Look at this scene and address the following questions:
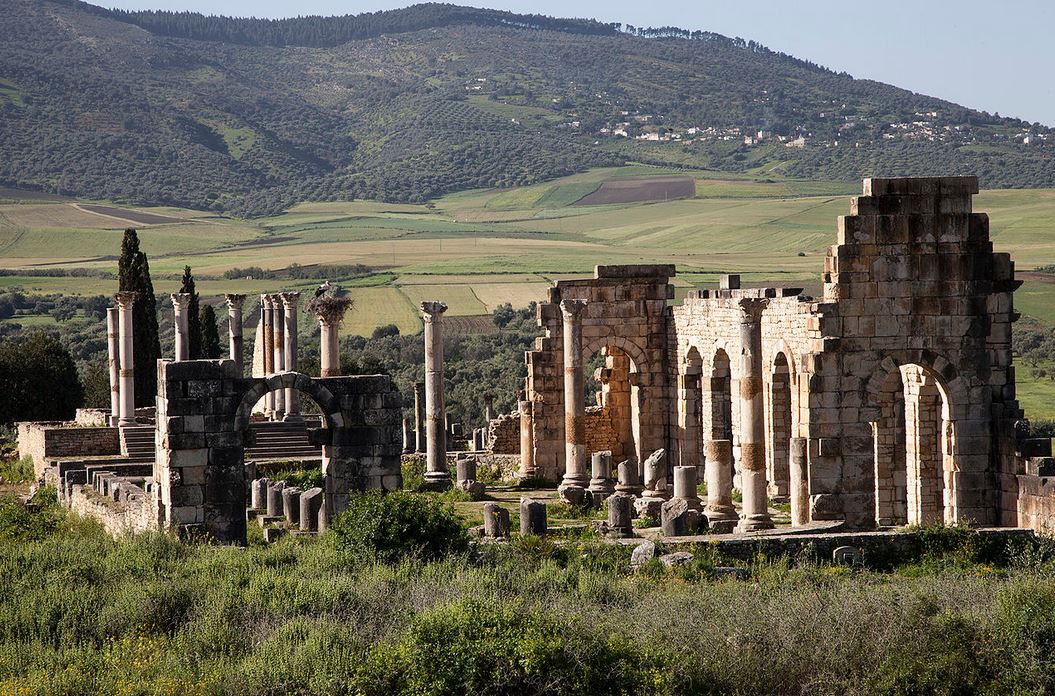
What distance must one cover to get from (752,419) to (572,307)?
766cm

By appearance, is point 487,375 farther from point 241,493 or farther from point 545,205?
point 545,205

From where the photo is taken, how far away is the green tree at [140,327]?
5078 centimetres

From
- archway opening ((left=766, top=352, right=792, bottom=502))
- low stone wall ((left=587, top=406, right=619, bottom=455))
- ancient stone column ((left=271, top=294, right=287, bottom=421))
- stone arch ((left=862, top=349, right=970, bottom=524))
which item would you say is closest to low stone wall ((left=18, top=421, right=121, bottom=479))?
ancient stone column ((left=271, top=294, right=287, bottom=421))

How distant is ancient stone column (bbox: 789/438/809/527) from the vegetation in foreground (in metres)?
4.78

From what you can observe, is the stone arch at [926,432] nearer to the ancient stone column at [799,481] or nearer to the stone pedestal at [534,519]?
the ancient stone column at [799,481]

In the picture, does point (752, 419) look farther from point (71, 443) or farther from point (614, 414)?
point (71, 443)

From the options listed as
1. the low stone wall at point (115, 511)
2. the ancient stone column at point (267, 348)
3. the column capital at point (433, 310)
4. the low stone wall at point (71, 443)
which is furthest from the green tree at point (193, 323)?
the low stone wall at point (115, 511)

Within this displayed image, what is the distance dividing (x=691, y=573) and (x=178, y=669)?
23.1ft

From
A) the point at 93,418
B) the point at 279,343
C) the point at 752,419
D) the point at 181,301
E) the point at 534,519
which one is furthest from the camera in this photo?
the point at 93,418

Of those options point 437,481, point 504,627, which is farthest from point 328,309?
point 504,627

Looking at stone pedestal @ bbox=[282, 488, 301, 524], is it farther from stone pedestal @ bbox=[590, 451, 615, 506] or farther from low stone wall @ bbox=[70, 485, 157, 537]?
stone pedestal @ bbox=[590, 451, 615, 506]

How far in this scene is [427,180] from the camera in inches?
7087

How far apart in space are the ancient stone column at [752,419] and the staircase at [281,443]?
15.1 m

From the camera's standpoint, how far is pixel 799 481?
2670cm
